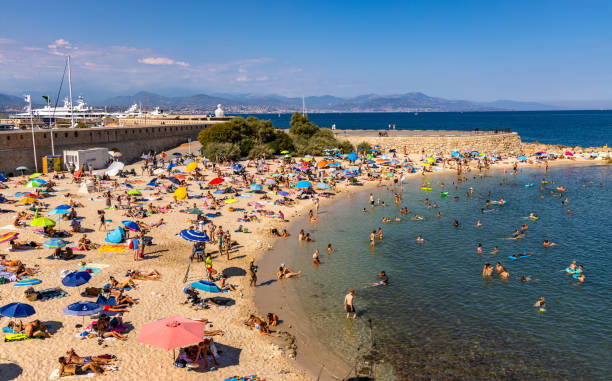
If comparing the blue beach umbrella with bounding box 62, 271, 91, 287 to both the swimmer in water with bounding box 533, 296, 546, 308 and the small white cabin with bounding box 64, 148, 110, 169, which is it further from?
the small white cabin with bounding box 64, 148, 110, 169

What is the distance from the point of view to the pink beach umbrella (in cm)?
1019

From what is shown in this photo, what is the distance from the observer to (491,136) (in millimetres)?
61781

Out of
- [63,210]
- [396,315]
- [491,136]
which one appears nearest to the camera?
[396,315]

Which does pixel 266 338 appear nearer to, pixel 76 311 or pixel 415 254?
pixel 76 311

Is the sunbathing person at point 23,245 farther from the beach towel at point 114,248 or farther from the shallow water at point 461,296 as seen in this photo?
the shallow water at point 461,296

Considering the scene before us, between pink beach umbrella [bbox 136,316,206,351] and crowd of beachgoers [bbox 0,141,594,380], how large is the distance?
0.03 meters

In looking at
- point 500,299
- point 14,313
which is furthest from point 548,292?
point 14,313

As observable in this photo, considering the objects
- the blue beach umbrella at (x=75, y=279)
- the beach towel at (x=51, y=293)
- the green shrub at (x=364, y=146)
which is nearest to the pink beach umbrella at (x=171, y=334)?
the blue beach umbrella at (x=75, y=279)

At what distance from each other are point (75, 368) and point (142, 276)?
20.6 feet

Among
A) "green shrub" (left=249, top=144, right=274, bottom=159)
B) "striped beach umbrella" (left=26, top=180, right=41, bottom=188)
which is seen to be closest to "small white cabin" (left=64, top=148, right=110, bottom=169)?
"striped beach umbrella" (left=26, top=180, right=41, bottom=188)

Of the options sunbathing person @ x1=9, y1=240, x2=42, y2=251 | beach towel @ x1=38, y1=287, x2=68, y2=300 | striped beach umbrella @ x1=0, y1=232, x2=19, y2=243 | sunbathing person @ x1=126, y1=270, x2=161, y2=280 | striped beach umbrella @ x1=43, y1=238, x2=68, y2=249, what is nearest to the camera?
beach towel @ x1=38, y1=287, x2=68, y2=300

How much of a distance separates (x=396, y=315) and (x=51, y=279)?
42.6 feet

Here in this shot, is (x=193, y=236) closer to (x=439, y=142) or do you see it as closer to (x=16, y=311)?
(x=16, y=311)

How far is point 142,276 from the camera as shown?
16625 mm
